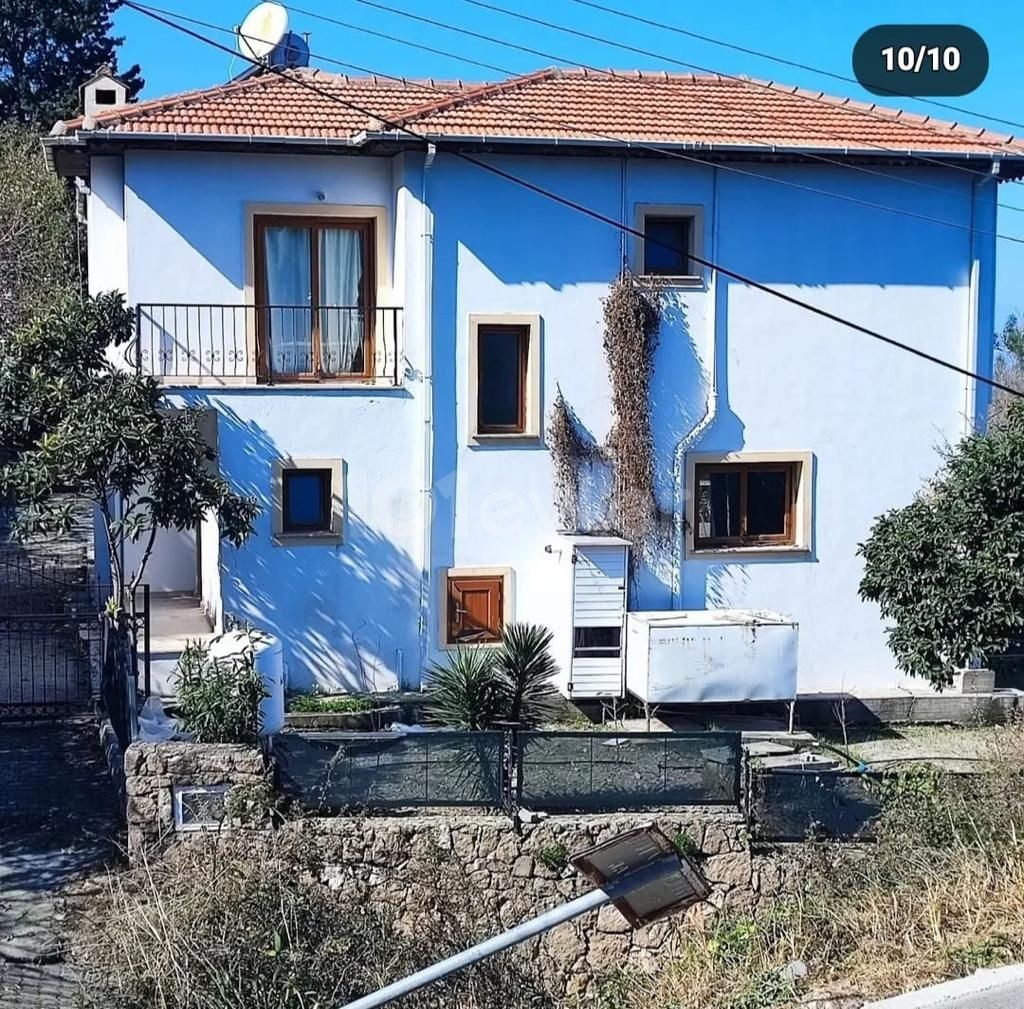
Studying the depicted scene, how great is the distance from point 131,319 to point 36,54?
3602 centimetres

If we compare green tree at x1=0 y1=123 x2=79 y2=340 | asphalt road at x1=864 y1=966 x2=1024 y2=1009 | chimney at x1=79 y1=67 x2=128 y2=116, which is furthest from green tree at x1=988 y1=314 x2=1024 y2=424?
asphalt road at x1=864 y1=966 x2=1024 y2=1009

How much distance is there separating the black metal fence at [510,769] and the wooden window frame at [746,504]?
564 cm

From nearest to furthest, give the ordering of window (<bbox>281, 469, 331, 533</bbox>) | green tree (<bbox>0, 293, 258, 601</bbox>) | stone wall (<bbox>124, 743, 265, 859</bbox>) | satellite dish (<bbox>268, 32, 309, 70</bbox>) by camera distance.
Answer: stone wall (<bbox>124, 743, 265, 859</bbox>) → green tree (<bbox>0, 293, 258, 601</bbox>) → window (<bbox>281, 469, 331, 533</bbox>) → satellite dish (<bbox>268, 32, 309, 70</bbox>)

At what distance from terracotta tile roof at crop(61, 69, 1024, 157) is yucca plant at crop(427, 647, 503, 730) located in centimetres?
635

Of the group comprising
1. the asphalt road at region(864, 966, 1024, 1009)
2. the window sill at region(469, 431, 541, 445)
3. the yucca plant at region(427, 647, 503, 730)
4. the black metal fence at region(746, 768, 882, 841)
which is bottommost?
the black metal fence at region(746, 768, 882, 841)

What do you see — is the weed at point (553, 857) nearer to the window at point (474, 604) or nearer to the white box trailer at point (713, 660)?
the white box trailer at point (713, 660)

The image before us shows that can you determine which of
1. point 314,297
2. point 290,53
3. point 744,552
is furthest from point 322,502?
point 290,53

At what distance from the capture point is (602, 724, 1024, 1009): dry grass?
8.42 meters

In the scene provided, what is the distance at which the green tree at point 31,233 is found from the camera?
31875 mm

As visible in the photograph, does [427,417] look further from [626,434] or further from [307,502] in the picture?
[626,434]

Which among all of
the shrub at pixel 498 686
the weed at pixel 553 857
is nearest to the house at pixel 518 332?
the shrub at pixel 498 686

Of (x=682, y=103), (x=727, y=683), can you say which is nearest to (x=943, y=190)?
(x=682, y=103)

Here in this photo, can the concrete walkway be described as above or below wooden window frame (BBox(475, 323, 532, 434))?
below

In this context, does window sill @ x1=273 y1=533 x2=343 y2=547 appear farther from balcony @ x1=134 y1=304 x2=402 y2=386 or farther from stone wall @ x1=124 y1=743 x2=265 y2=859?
stone wall @ x1=124 y1=743 x2=265 y2=859
